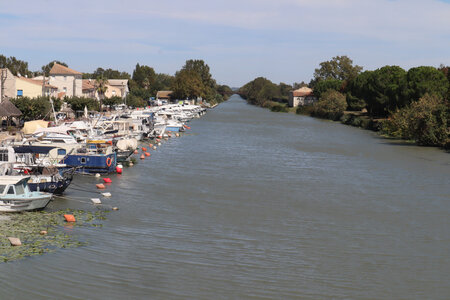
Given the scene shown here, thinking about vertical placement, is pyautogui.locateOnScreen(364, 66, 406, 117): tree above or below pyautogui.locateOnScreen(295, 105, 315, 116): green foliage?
above

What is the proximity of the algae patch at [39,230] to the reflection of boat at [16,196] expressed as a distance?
41 centimetres

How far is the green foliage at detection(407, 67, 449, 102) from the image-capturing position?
268 ft

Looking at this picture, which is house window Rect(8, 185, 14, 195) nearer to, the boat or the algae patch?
the algae patch

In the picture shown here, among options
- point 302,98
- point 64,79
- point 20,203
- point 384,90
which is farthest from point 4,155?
point 302,98

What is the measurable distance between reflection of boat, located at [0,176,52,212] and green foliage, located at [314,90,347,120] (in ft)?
339

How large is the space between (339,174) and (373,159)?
1193 centimetres

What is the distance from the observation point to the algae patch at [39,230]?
2289cm

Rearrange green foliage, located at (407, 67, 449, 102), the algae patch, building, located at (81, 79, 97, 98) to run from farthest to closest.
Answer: building, located at (81, 79, 97, 98) < green foliage, located at (407, 67, 449, 102) < the algae patch

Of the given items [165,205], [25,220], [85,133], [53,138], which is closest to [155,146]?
[85,133]

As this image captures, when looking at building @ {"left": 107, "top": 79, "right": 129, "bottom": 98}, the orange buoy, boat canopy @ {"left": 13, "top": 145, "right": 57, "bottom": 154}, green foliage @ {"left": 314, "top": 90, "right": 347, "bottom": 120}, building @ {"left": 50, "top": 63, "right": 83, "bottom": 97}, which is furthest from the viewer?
building @ {"left": 107, "top": 79, "right": 129, "bottom": 98}

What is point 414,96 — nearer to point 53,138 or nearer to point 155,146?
point 155,146

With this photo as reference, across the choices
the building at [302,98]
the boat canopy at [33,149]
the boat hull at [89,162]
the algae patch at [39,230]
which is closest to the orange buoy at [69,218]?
the algae patch at [39,230]

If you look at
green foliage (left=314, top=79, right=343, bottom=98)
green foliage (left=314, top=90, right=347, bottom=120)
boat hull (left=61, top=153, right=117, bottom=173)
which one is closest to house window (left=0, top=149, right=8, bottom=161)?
boat hull (left=61, top=153, right=117, bottom=173)

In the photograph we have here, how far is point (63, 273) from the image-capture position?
822 inches
